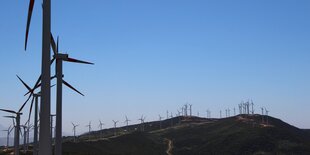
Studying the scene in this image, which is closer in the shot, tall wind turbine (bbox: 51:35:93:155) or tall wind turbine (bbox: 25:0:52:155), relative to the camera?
tall wind turbine (bbox: 25:0:52:155)

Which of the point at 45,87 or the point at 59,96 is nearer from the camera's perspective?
the point at 45,87

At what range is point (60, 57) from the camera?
44688mm

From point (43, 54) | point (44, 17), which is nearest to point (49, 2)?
point (44, 17)

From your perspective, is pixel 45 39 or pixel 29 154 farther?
pixel 29 154

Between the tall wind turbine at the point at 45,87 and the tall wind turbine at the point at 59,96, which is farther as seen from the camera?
the tall wind turbine at the point at 59,96

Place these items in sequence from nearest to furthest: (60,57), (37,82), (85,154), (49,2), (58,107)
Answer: (49,2) < (58,107) < (60,57) < (37,82) < (85,154)

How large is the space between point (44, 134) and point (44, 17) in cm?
698

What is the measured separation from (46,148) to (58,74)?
58.7 feet

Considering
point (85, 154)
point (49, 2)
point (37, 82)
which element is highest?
point (49, 2)

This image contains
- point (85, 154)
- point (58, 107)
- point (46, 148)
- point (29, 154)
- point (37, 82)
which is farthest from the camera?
point (85, 154)

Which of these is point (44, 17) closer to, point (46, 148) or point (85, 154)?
point (46, 148)

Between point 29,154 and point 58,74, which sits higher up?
point 58,74

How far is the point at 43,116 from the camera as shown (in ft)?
86.1

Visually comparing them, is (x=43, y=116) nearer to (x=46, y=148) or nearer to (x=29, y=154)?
(x=46, y=148)
